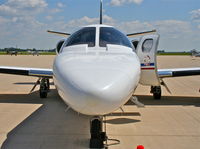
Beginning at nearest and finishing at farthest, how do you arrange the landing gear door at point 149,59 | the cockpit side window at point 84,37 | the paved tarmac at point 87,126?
1. the paved tarmac at point 87,126
2. the cockpit side window at point 84,37
3. the landing gear door at point 149,59

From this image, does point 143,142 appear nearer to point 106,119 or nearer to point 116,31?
point 106,119

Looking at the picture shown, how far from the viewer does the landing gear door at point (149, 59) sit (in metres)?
7.07

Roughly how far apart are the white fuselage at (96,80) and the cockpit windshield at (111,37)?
104cm

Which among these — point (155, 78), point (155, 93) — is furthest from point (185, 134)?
point (155, 93)

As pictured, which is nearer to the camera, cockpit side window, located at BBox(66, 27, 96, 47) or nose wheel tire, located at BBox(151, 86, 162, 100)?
cockpit side window, located at BBox(66, 27, 96, 47)

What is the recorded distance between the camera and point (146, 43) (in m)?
7.45

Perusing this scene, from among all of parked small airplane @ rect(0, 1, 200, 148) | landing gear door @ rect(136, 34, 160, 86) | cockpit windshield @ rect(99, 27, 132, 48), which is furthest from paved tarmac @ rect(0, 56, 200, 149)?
cockpit windshield @ rect(99, 27, 132, 48)

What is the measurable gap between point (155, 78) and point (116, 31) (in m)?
1.81

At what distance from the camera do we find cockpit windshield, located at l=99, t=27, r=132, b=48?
5.67m

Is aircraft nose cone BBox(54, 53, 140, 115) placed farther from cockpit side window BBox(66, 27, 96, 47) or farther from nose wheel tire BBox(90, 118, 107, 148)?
cockpit side window BBox(66, 27, 96, 47)

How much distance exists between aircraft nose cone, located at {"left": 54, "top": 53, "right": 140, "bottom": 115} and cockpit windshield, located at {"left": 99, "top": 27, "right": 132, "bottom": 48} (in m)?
1.47

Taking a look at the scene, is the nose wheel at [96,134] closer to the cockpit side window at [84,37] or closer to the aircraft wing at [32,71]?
the cockpit side window at [84,37]

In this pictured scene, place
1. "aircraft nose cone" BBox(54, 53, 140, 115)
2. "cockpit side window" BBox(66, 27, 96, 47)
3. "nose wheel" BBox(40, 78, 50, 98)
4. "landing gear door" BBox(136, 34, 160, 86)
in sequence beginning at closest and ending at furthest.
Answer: "aircraft nose cone" BBox(54, 53, 140, 115) → "cockpit side window" BBox(66, 27, 96, 47) → "landing gear door" BBox(136, 34, 160, 86) → "nose wheel" BBox(40, 78, 50, 98)

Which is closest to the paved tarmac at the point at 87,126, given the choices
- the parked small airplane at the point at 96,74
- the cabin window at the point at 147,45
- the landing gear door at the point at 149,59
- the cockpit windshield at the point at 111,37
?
the parked small airplane at the point at 96,74
